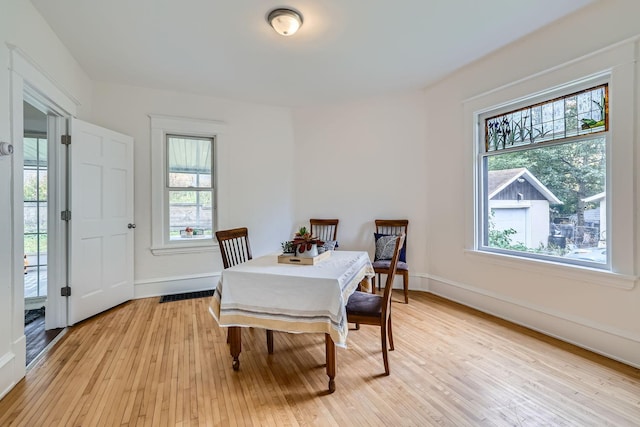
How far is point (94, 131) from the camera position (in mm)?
3162

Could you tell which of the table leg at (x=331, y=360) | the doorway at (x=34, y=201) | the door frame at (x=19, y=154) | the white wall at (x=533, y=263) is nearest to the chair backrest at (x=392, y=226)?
the white wall at (x=533, y=263)

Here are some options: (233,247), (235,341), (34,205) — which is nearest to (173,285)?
(233,247)

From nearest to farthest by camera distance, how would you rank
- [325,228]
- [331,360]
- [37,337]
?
[331,360]
[37,337]
[325,228]

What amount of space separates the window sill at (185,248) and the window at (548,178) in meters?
3.48

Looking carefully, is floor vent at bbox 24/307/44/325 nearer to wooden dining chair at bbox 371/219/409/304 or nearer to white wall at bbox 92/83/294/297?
white wall at bbox 92/83/294/297

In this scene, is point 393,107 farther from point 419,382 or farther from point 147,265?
point 147,265

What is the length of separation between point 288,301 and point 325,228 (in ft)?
8.51

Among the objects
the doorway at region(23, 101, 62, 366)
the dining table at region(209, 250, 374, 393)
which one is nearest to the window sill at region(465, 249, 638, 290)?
the dining table at region(209, 250, 374, 393)

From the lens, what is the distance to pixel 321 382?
1.95m

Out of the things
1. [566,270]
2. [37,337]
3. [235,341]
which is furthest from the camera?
[37,337]

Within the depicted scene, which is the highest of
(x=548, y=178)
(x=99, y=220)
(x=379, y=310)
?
(x=548, y=178)

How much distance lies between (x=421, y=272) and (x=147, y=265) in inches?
144

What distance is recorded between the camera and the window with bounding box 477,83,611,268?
2374 mm

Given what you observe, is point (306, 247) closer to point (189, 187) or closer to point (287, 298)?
point (287, 298)
